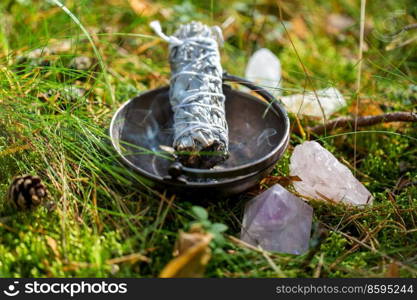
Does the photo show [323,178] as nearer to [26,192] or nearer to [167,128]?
[167,128]

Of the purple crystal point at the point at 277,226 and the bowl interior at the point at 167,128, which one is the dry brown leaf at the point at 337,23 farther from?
the purple crystal point at the point at 277,226

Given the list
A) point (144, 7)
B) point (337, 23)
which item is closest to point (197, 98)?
point (144, 7)

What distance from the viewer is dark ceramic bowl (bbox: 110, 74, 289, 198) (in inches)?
55.6

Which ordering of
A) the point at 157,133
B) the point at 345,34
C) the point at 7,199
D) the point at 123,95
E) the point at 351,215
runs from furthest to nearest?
the point at 345,34 < the point at 123,95 < the point at 157,133 < the point at 351,215 < the point at 7,199

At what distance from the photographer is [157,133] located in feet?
5.74

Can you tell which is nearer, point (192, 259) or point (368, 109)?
point (192, 259)

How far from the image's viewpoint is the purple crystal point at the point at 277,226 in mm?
1403

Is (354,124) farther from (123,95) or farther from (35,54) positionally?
(35,54)

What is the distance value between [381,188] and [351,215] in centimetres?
28

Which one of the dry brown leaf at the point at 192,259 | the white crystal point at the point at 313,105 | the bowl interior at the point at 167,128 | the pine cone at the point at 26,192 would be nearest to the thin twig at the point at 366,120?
the white crystal point at the point at 313,105

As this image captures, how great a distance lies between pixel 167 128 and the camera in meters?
1.77

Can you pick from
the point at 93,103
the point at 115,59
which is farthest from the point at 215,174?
the point at 115,59

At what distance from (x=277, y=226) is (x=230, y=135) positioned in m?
0.43

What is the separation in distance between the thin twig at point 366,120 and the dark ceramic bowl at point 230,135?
0.20m
